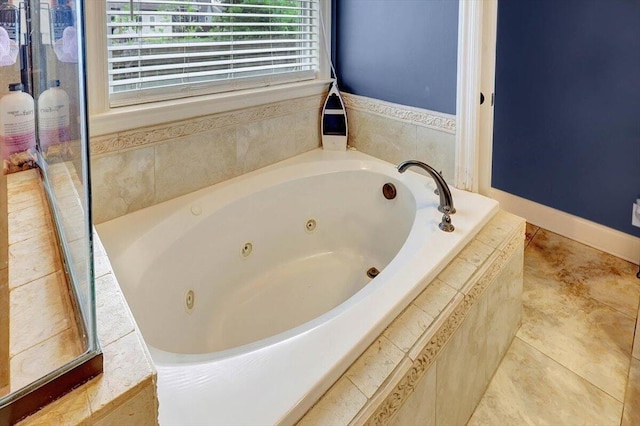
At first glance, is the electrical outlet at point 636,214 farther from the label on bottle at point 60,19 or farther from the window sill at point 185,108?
the label on bottle at point 60,19

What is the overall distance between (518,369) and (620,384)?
35cm

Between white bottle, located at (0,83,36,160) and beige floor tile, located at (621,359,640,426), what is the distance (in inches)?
77.8

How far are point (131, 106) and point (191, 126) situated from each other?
240mm

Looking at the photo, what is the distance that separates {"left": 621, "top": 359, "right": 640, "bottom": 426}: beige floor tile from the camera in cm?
142

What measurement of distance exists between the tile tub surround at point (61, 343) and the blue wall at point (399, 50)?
5.25 feet

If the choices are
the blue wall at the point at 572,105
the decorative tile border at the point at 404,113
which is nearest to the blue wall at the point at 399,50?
the decorative tile border at the point at 404,113

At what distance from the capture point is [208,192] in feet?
5.94

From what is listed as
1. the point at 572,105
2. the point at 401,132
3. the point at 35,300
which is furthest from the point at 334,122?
the point at 35,300

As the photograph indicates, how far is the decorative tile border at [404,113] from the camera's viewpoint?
74.4 inches

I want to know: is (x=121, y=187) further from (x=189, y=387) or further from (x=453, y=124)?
(x=453, y=124)

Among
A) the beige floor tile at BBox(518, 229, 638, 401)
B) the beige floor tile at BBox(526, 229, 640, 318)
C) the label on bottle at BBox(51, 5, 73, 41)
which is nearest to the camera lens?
the label on bottle at BBox(51, 5, 73, 41)

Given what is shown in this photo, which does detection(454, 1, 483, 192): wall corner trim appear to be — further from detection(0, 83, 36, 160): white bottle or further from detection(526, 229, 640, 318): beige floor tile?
detection(0, 83, 36, 160): white bottle

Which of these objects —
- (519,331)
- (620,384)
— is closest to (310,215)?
(519,331)

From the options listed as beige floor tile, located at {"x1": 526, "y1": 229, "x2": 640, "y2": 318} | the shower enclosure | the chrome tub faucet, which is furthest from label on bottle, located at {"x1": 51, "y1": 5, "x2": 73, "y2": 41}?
beige floor tile, located at {"x1": 526, "y1": 229, "x2": 640, "y2": 318}
